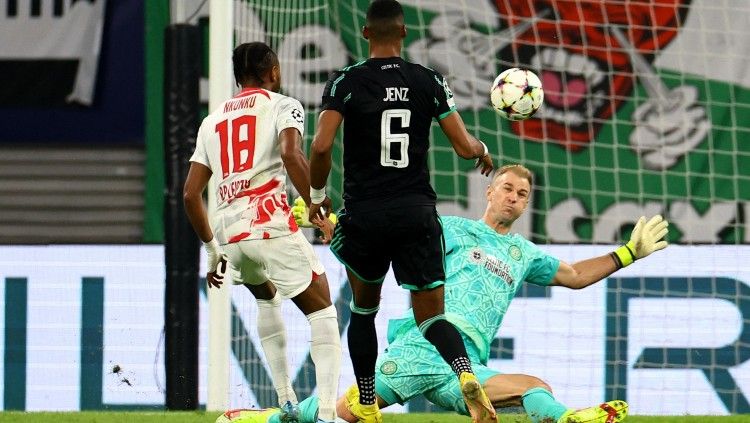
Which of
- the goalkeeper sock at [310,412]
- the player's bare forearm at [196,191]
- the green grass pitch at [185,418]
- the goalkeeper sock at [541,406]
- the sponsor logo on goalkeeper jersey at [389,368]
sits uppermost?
the player's bare forearm at [196,191]

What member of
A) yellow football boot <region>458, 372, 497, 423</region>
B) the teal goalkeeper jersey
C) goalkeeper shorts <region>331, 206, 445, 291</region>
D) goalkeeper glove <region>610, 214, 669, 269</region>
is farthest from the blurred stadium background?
yellow football boot <region>458, 372, 497, 423</region>

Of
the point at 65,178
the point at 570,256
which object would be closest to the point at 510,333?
the point at 570,256

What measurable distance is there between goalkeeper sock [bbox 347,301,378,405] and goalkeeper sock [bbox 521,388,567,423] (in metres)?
0.62

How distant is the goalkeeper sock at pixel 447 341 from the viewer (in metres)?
5.18

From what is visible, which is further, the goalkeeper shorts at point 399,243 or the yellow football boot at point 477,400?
the goalkeeper shorts at point 399,243

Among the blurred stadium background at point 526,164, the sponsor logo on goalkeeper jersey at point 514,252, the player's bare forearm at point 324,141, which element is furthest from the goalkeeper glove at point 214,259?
the blurred stadium background at point 526,164

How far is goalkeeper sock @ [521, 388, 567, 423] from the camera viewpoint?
5.54 m

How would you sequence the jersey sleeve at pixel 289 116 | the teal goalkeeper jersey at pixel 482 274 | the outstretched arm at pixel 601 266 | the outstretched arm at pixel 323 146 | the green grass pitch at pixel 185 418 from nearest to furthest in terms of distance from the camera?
the outstretched arm at pixel 323 146, the jersey sleeve at pixel 289 116, the teal goalkeeper jersey at pixel 482 274, the outstretched arm at pixel 601 266, the green grass pitch at pixel 185 418

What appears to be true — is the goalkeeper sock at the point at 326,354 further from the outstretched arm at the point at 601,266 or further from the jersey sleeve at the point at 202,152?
the outstretched arm at the point at 601,266

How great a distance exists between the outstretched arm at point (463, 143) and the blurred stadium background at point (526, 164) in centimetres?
363

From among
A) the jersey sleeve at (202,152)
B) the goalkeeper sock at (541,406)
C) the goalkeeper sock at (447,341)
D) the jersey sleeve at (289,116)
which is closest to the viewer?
the goalkeeper sock at (447,341)

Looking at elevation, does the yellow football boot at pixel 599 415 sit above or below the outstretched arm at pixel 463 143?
below

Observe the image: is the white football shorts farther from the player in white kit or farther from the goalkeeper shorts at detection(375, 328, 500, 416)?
the goalkeeper shorts at detection(375, 328, 500, 416)

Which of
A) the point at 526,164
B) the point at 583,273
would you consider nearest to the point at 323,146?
the point at 583,273
